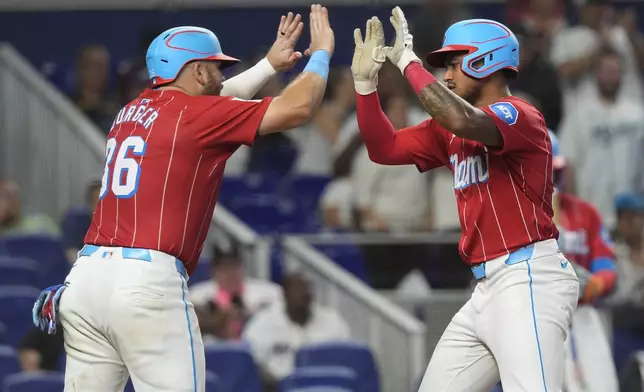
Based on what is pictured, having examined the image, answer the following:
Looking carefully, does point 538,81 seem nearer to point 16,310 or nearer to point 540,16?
point 540,16

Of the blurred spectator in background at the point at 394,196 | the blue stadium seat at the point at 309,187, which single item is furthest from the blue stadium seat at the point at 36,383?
the blue stadium seat at the point at 309,187

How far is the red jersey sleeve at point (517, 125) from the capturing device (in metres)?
6.25

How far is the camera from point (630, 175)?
12812 mm

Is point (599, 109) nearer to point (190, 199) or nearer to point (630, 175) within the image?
point (630, 175)

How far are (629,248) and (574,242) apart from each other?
262 centimetres

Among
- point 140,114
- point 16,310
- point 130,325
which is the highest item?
point 140,114

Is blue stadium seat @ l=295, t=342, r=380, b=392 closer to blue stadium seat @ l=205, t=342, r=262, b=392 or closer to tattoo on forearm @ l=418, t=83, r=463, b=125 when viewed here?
blue stadium seat @ l=205, t=342, r=262, b=392

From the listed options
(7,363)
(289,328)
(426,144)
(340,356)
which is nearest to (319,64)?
(426,144)

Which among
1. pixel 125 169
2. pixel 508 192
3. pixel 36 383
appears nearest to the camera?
pixel 125 169

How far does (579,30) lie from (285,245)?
162 inches

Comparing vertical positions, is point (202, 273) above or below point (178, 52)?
below

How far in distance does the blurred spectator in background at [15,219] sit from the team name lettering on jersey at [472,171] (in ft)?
18.5

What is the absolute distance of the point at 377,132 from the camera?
6.93 meters

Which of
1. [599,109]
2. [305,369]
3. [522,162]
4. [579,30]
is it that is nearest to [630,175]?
[599,109]
